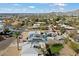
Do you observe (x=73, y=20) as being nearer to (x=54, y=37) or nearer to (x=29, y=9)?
(x=54, y=37)

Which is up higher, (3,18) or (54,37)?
(3,18)

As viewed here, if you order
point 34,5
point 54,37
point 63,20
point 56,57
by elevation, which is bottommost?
point 56,57

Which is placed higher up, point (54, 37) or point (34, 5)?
point (34, 5)

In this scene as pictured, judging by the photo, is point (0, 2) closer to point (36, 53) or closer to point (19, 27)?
point (19, 27)

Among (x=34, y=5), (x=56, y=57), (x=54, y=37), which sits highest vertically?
(x=34, y=5)

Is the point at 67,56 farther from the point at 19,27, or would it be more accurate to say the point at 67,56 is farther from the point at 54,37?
the point at 19,27

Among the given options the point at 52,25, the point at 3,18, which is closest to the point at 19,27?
the point at 3,18

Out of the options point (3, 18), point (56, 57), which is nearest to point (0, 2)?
point (3, 18)
